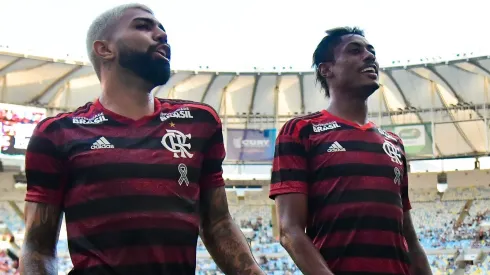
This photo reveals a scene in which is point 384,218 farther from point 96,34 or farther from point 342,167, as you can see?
point 96,34

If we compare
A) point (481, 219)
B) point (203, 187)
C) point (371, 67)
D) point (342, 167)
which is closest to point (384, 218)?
point (342, 167)

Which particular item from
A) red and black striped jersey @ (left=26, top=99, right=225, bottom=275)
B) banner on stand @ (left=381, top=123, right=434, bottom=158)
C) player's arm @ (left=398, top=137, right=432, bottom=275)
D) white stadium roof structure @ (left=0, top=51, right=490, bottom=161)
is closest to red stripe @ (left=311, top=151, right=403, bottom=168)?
player's arm @ (left=398, top=137, right=432, bottom=275)

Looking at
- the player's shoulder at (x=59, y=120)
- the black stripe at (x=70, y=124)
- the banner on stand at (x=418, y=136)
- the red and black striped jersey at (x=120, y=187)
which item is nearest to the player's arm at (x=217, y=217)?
the red and black striped jersey at (x=120, y=187)

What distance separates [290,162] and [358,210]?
0.43 metres

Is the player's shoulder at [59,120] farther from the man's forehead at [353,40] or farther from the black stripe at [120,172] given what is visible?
the man's forehead at [353,40]

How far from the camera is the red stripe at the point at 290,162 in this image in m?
3.22

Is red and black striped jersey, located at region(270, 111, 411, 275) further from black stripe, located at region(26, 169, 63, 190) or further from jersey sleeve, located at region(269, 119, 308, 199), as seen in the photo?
black stripe, located at region(26, 169, 63, 190)

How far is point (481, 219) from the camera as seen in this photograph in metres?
27.1

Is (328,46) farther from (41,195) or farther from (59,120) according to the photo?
(41,195)

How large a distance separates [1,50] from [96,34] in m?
24.0

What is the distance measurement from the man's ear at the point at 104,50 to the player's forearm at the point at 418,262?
6.68ft

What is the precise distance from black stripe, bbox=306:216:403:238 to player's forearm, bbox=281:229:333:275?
14 cm

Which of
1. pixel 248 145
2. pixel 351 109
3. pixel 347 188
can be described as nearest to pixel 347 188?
pixel 347 188

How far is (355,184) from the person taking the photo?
3.14 metres
